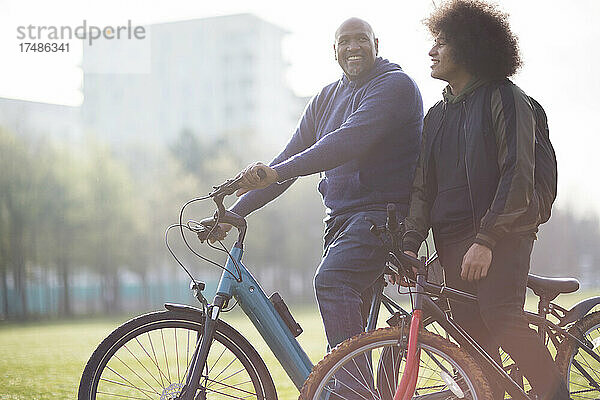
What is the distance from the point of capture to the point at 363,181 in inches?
97.0

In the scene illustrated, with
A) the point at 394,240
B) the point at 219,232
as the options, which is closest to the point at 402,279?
the point at 394,240

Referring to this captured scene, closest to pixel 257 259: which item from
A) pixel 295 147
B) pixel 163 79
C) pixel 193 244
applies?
pixel 193 244

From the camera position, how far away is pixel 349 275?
2363 millimetres

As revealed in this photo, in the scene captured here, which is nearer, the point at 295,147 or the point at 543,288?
the point at 543,288

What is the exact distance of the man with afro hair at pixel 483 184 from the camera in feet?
6.91

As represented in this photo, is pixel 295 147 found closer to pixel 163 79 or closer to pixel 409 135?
pixel 409 135

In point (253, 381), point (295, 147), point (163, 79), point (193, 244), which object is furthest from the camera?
point (163, 79)

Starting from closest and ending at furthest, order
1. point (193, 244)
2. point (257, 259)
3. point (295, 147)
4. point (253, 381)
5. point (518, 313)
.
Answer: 1. point (518, 313)
2. point (253, 381)
3. point (295, 147)
4. point (193, 244)
5. point (257, 259)

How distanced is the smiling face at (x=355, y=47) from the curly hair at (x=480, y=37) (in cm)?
22

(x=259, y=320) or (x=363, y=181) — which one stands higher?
(x=363, y=181)

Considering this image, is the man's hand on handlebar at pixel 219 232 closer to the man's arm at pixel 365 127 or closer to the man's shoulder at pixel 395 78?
the man's arm at pixel 365 127

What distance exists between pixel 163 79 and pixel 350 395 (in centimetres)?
3667

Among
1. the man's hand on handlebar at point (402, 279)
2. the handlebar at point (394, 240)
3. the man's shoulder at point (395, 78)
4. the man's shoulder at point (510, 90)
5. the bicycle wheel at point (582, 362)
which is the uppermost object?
the man's shoulder at point (395, 78)

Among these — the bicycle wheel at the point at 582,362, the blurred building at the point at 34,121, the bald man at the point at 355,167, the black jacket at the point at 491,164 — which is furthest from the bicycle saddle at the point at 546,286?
the blurred building at the point at 34,121
